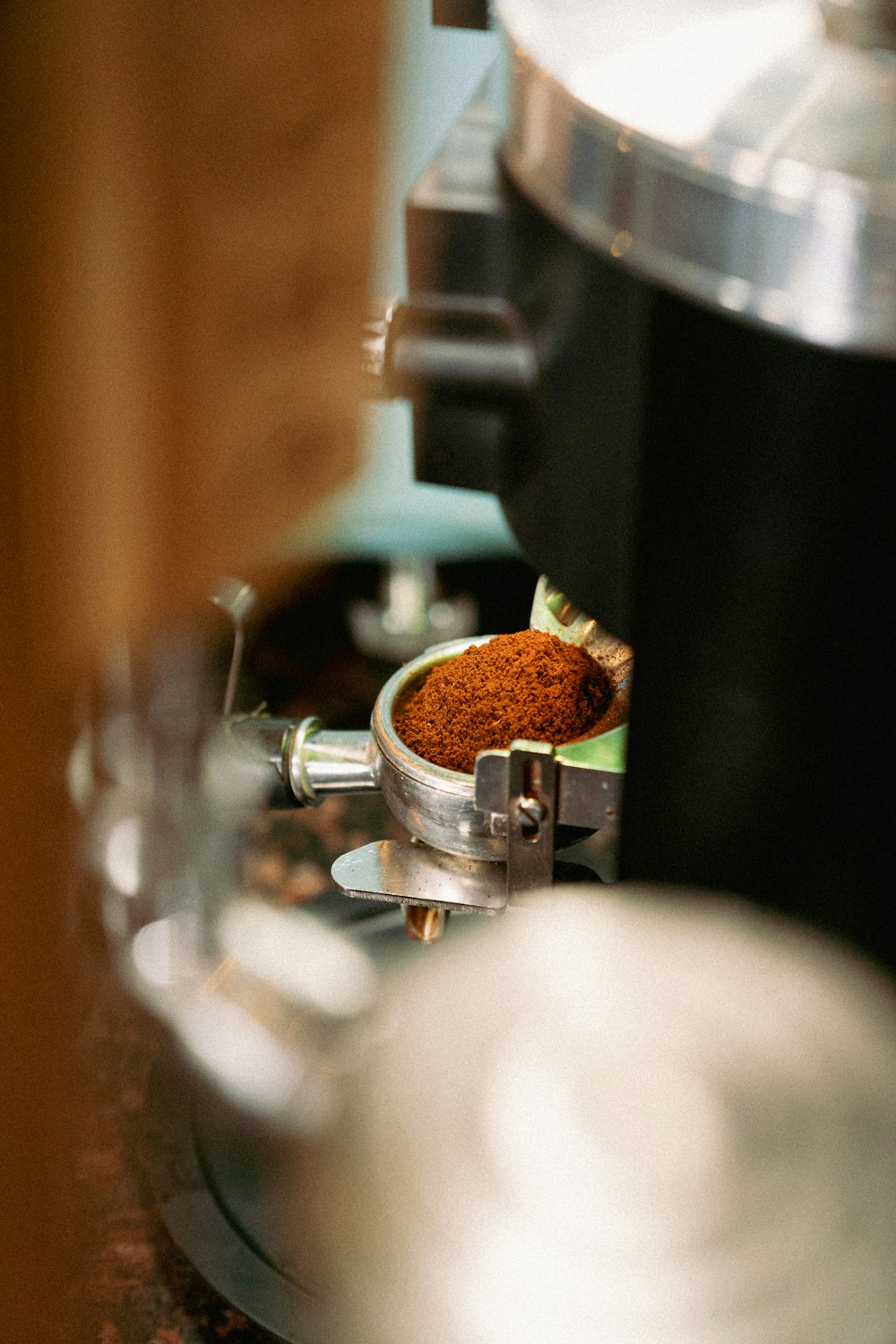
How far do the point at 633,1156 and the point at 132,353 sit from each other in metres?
0.56

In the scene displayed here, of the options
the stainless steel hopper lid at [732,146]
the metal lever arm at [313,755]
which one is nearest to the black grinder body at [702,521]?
the stainless steel hopper lid at [732,146]

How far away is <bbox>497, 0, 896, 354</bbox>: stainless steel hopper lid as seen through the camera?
375 millimetres

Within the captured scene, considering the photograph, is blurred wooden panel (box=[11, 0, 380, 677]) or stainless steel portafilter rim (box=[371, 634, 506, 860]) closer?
stainless steel portafilter rim (box=[371, 634, 506, 860])

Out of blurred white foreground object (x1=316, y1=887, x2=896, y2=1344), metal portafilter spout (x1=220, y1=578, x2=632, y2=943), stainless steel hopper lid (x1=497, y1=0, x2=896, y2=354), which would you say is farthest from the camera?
blurred white foreground object (x1=316, y1=887, x2=896, y2=1344)

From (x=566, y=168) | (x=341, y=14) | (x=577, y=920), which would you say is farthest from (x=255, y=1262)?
(x=341, y=14)

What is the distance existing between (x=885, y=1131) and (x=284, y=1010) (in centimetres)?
35


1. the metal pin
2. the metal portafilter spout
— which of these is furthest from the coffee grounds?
the metal pin

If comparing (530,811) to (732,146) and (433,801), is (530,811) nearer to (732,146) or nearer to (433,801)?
(433,801)

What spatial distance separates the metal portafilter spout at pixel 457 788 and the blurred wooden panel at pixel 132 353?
15 cm

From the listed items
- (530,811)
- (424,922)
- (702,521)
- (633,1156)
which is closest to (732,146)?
(702,521)

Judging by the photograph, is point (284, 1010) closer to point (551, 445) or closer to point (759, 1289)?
point (759, 1289)

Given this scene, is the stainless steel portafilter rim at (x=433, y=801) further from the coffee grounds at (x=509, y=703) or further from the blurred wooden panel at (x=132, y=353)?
the blurred wooden panel at (x=132, y=353)

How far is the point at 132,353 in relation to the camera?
0.87 m

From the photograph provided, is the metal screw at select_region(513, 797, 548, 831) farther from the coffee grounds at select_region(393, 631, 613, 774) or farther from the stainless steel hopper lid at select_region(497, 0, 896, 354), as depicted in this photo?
the stainless steel hopper lid at select_region(497, 0, 896, 354)
